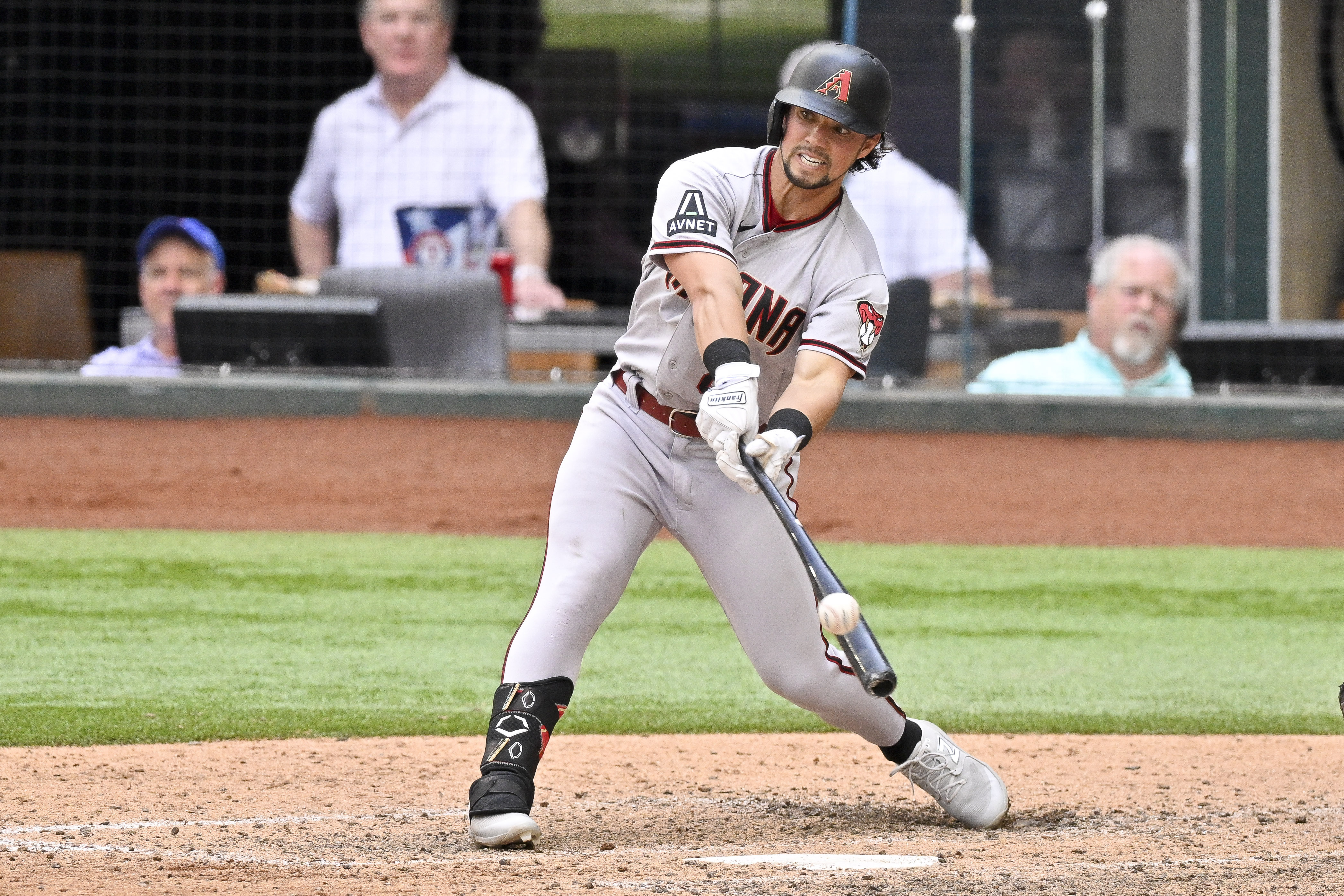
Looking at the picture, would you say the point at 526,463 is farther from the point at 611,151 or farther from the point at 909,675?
the point at 611,151

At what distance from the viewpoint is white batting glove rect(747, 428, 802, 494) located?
3318 mm

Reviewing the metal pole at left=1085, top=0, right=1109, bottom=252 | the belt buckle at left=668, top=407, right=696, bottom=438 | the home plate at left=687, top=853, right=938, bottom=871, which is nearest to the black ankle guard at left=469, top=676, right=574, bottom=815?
the home plate at left=687, top=853, right=938, bottom=871

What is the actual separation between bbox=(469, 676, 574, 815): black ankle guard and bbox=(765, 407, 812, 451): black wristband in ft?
2.15

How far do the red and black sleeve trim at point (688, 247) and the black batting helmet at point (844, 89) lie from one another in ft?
1.07

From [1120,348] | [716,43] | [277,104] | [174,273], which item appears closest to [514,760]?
[1120,348]

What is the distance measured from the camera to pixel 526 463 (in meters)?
9.37

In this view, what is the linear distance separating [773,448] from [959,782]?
0.87 meters

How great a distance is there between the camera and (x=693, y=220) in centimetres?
347

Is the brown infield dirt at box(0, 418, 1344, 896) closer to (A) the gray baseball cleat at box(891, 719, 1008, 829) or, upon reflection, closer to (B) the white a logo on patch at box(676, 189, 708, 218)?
(A) the gray baseball cleat at box(891, 719, 1008, 829)

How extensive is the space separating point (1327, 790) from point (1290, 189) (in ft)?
32.2

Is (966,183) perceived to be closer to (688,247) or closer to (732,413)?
(688,247)

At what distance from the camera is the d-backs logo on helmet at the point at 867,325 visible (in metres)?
3.53

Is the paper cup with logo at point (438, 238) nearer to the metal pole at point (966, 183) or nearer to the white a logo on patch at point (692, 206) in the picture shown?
the metal pole at point (966, 183)

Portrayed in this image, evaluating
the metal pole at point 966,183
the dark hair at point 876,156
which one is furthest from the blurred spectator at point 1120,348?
the dark hair at point 876,156
